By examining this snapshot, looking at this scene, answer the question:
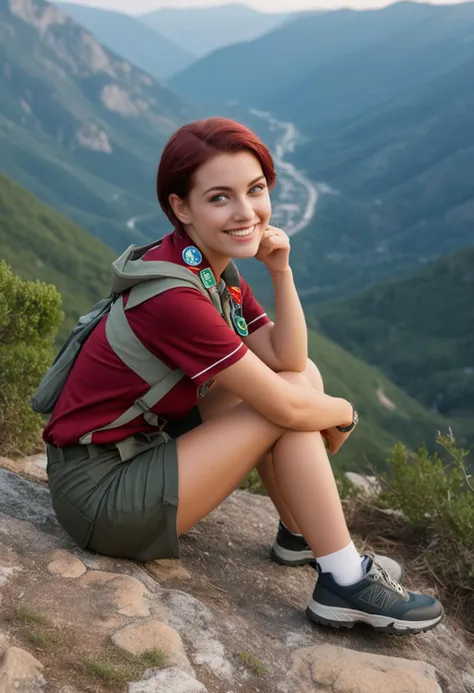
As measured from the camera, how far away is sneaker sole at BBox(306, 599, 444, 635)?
4914 millimetres

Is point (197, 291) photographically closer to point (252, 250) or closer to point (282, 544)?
point (252, 250)

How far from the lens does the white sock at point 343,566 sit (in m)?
4.93

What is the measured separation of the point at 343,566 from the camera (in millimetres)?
4930

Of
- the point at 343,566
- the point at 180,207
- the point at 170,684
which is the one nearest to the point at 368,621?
→ the point at 343,566

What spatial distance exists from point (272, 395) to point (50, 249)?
150 m

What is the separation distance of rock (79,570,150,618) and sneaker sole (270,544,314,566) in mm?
1462

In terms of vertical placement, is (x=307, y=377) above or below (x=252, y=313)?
below

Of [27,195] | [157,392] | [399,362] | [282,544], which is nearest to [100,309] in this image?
[157,392]

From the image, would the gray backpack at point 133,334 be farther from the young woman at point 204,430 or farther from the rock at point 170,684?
the rock at point 170,684

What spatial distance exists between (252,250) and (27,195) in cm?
16517

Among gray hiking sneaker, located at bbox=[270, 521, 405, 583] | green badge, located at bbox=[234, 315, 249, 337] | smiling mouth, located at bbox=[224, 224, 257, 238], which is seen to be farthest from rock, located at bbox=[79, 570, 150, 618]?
smiling mouth, located at bbox=[224, 224, 257, 238]

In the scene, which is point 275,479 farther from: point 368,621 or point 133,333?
point 133,333

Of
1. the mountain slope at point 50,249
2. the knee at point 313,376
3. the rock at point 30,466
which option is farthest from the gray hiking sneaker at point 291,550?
the mountain slope at point 50,249

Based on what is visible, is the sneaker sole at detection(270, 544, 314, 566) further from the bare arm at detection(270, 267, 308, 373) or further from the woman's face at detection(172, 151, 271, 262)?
the woman's face at detection(172, 151, 271, 262)
